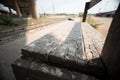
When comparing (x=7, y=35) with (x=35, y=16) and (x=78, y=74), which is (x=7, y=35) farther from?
(x=35, y=16)

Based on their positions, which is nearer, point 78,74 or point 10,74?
point 78,74

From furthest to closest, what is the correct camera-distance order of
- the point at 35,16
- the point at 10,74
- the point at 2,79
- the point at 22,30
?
the point at 35,16 < the point at 22,30 < the point at 10,74 < the point at 2,79

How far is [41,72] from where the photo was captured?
0.50 meters

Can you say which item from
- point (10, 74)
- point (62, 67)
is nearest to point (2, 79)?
point (10, 74)

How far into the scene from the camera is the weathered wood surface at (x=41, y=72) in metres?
0.47

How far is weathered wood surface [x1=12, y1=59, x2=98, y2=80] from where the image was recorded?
18.5 inches

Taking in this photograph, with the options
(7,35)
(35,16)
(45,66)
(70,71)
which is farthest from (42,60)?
(35,16)

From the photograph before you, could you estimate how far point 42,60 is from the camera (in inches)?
22.4

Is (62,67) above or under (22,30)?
above

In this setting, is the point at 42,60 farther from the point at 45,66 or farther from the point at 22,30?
the point at 22,30

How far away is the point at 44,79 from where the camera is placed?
20.3 inches

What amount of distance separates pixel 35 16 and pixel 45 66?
880 centimetres

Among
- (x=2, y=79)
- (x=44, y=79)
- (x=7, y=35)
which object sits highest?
(x=44, y=79)

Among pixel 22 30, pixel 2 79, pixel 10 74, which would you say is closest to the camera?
pixel 2 79
